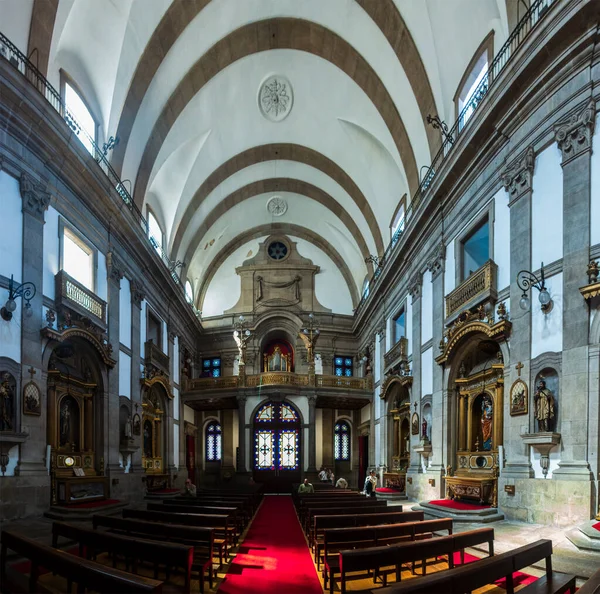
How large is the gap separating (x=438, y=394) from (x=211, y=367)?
19.6 m

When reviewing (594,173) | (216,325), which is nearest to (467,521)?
(594,173)

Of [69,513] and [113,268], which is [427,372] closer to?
[113,268]

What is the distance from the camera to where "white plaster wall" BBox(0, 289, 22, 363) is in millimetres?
10797

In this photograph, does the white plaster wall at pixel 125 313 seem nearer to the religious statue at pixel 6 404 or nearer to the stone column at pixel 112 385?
the stone column at pixel 112 385

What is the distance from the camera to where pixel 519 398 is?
36.0ft

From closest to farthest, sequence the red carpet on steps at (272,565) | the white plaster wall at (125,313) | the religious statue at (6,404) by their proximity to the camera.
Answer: the red carpet on steps at (272,565)
the religious statue at (6,404)
the white plaster wall at (125,313)

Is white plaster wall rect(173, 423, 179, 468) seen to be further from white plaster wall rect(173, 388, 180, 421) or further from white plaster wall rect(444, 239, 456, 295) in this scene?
white plaster wall rect(444, 239, 456, 295)

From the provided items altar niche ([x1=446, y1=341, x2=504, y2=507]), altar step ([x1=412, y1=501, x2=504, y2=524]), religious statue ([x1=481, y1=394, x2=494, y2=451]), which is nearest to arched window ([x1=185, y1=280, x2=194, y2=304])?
altar niche ([x1=446, y1=341, x2=504, y2=507])

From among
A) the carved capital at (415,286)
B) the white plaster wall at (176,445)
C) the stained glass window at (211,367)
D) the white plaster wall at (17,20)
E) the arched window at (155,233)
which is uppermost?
the white plaster wall at (17,20)

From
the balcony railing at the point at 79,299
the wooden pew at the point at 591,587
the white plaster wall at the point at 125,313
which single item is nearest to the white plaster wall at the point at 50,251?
the balcony railing at the point at 79,299

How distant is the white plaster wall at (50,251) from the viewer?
41.3 ft

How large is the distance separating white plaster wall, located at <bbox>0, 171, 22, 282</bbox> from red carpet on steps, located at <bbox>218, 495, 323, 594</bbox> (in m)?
7.52

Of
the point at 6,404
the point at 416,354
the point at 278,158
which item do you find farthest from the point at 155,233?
the point at 6,404

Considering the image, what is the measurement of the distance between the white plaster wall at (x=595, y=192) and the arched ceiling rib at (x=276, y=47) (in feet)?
32.1
